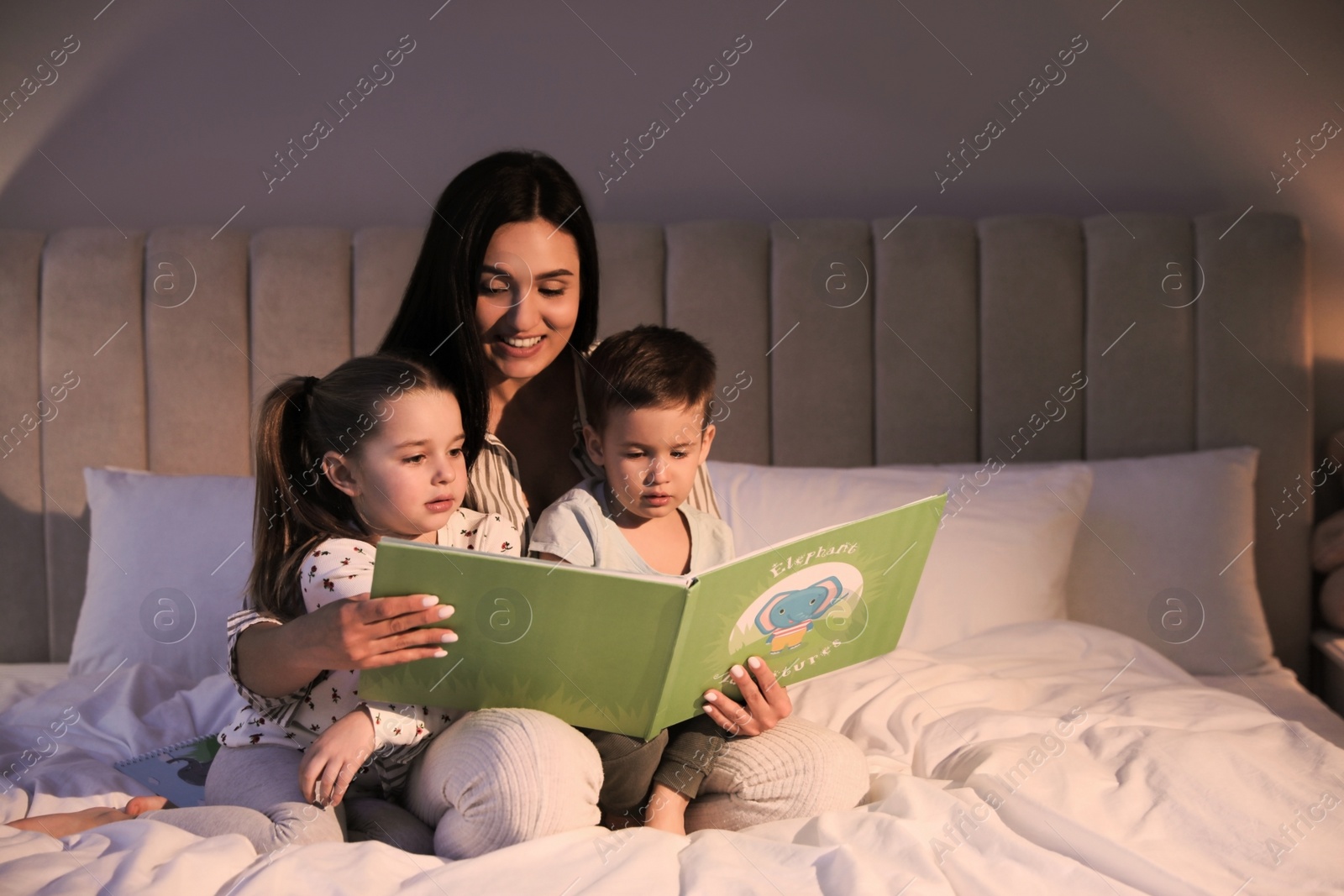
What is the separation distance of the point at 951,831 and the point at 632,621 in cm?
38

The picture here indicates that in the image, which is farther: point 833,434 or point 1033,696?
point 833,434

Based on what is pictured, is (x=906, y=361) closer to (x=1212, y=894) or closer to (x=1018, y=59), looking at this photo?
(x=1018, y=59)

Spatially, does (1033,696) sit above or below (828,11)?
below

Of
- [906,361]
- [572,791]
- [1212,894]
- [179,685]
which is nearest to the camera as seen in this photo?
[1212,894]

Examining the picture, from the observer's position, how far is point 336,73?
217cm

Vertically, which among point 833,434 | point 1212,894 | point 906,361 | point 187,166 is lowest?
point 1212,894

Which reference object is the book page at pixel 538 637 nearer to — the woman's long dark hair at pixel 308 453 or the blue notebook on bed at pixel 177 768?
the woman's long dark hair at pixel 308 453

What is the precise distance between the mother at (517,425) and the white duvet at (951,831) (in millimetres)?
75

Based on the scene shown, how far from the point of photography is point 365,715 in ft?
3.86

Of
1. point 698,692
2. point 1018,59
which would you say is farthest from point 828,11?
point 698,692

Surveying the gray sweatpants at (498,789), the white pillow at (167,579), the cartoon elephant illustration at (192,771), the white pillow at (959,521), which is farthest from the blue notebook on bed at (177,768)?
the white pillow at (959,521)

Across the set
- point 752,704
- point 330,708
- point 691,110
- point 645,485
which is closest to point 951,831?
point 752,704

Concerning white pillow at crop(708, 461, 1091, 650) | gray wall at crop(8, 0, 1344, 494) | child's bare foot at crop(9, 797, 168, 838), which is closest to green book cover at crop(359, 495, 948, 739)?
child's bare foot at crop(9, 797, 168, 838)

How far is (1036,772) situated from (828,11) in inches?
63.3
